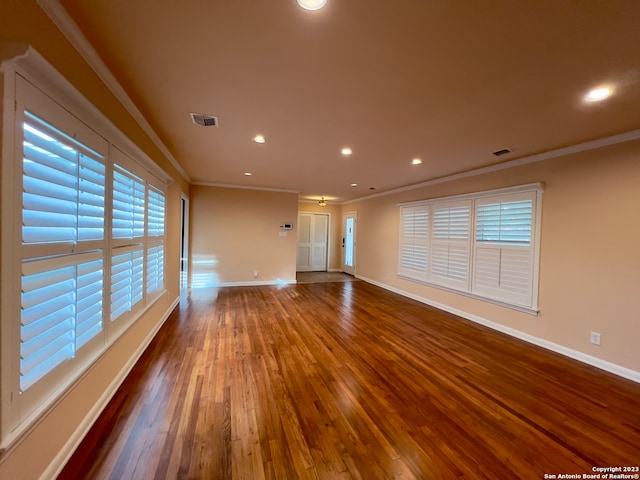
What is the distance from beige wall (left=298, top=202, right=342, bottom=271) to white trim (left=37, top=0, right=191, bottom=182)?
21.0 feet

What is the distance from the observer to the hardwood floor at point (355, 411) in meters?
1.51

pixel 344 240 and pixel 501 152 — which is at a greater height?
pixel 501 152

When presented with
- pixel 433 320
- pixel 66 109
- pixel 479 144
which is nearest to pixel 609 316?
pixel 433 320

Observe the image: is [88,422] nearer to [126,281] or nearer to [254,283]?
[126,281]

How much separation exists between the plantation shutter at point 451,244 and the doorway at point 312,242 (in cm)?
421

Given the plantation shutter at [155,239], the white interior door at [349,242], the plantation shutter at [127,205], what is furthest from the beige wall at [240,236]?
the plantation shutter at [127,205]

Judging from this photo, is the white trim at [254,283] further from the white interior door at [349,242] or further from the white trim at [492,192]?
the white trim at [492,192]

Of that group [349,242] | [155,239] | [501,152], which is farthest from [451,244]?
[155,239]

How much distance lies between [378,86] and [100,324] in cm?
259

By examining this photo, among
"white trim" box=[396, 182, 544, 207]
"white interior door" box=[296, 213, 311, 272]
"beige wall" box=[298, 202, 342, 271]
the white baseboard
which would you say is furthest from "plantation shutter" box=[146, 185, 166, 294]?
"beige wall" box=[298, 202, 342, 271]

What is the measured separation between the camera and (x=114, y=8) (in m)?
1.28

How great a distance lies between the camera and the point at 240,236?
615cm

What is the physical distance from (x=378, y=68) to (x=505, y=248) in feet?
10.6

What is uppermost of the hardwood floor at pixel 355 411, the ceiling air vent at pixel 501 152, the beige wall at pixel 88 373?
the ceiling air vent at pixel 501 152
